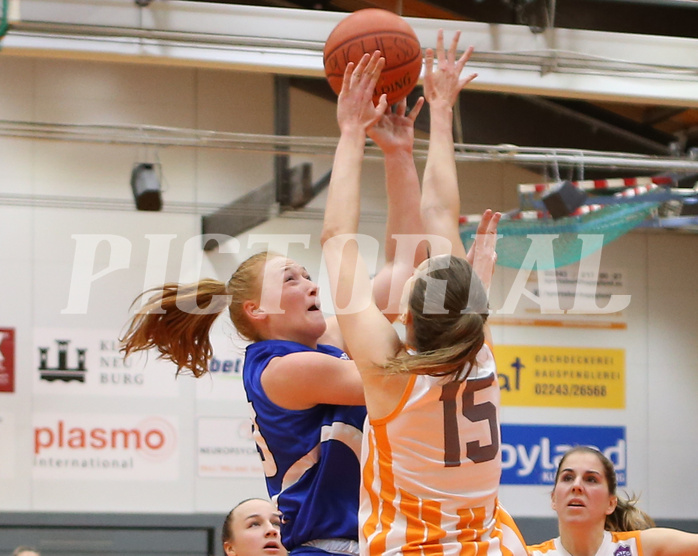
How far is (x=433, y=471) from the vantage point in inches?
81.0

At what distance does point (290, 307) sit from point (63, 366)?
604 centimetres

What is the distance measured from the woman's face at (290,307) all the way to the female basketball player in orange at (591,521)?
1.55 m

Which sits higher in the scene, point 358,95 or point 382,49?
point 382,49

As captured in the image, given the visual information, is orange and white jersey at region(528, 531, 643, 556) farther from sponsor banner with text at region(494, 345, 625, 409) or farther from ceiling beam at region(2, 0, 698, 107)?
sponsor banner with text at region(494, 345, 625, 409)

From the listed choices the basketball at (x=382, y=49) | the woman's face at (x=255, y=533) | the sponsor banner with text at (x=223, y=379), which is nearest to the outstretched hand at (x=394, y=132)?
the basketball at (x=382, y=49)

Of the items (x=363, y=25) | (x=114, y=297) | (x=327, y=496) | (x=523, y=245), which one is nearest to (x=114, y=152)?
(x=114, y=297)

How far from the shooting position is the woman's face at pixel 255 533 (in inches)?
145

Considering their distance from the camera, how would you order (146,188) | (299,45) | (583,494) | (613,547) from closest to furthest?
(613,547), (583,494), (299,45), (146,188)

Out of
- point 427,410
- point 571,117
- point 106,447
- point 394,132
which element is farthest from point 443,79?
point 571,117

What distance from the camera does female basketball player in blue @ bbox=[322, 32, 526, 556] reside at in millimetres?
2025

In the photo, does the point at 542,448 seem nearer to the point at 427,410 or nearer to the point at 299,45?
the point at 299,45

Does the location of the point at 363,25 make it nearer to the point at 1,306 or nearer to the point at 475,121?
the point at 475,121

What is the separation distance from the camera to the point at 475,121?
8.48 meters

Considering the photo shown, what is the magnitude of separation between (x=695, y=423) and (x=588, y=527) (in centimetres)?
648
